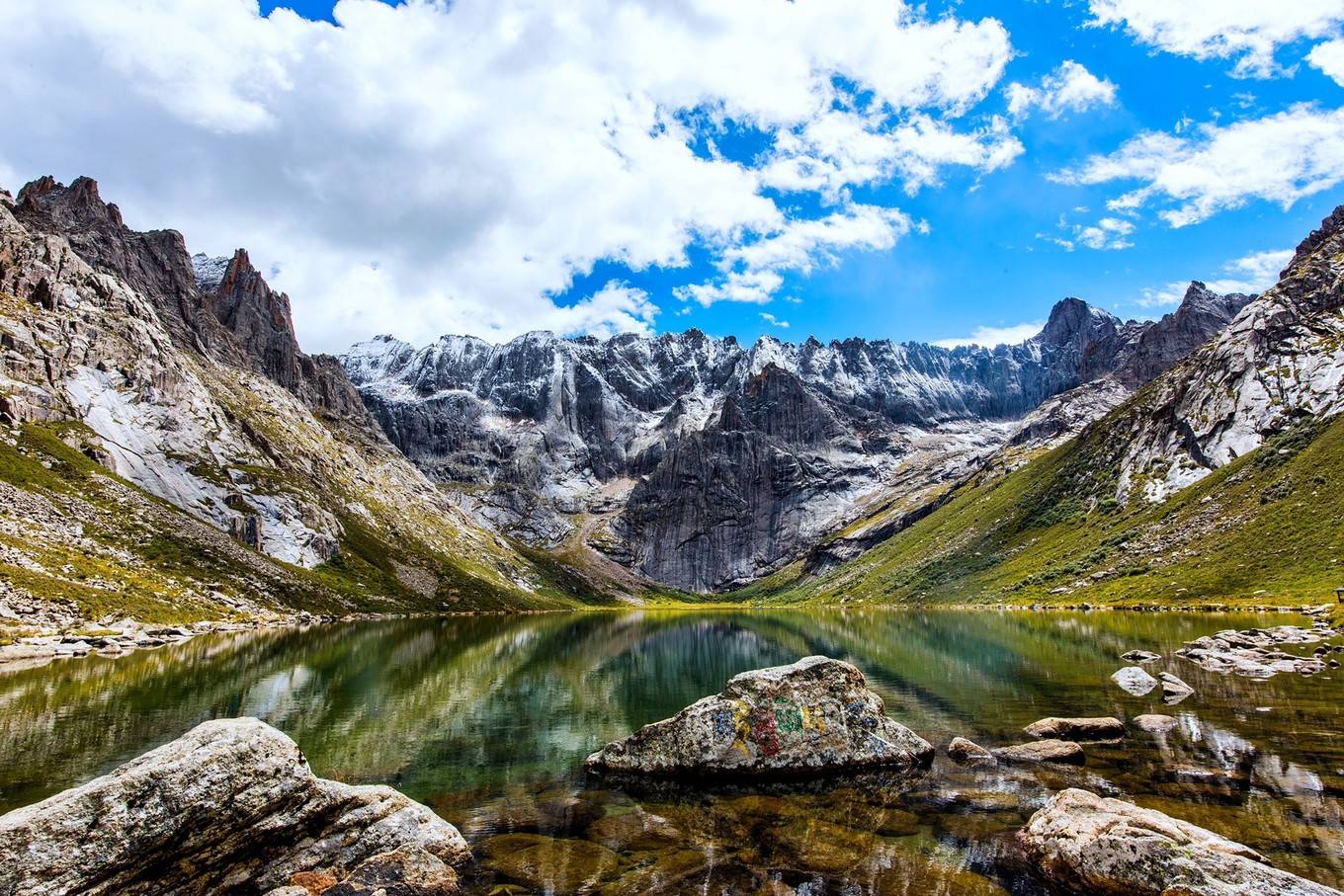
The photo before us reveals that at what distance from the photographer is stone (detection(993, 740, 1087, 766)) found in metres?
22.8

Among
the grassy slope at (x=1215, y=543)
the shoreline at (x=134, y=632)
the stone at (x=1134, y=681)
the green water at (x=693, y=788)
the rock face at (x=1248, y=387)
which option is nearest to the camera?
the green water at (x=693, y=788)

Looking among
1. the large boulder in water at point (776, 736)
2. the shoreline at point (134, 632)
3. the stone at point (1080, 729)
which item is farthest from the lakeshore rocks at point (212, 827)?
the shoreline at point (134, 632)

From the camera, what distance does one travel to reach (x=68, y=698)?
39188 mm

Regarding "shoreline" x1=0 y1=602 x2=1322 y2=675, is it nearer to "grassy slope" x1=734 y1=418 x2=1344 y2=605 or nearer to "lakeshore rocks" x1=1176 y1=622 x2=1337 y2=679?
"grassy slope" x1=734 y1=418 x2=1344 y2=605

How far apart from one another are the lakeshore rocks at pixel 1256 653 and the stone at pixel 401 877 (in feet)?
142

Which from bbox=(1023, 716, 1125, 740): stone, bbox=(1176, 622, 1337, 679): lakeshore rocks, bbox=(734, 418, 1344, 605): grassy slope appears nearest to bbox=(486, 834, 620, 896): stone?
bbox=(1023, 716, 1125, 740): stone

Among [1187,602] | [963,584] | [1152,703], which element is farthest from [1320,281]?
[1152,703]

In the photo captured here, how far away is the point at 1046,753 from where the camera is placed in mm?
23438

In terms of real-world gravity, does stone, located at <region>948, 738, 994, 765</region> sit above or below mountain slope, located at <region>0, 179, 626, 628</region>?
below

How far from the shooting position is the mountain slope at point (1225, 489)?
335 ft

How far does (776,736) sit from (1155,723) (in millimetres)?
16311

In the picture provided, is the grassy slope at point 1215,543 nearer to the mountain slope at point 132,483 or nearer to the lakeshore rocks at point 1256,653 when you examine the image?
the lakeshore rocks at point 1256,653

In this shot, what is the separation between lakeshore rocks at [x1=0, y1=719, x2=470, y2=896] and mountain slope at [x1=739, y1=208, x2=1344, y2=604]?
329 ft

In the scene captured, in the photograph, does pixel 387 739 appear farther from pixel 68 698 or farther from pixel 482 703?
pixel 68 698
